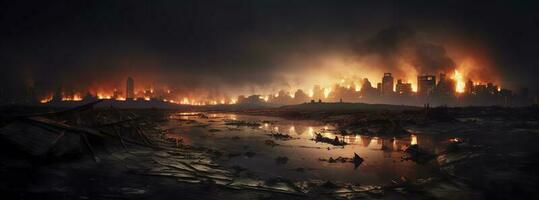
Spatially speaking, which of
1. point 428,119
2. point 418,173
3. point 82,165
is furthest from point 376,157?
point 428,119

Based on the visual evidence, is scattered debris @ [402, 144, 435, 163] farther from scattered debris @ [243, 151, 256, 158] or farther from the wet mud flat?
scattered debris @ [243, 151, 256, 158]

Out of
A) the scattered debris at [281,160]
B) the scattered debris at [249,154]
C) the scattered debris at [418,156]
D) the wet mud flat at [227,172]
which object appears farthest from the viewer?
the scattered debris at [249,154]

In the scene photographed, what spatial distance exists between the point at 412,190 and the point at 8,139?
14087mm

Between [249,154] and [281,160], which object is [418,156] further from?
[249,154]

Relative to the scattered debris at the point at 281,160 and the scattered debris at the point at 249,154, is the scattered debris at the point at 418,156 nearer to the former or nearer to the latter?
the scattered debris at the point at 281,160

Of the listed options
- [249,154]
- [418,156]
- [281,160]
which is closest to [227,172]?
[281,160]

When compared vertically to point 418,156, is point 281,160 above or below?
below

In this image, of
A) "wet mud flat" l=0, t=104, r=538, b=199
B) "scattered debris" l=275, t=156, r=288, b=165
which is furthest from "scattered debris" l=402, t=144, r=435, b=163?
"scattered debris" l=275, t=156, r=288, b=165

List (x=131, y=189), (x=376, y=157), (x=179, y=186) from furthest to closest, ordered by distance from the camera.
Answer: (x=376, y=157)
(x=179, y=186)
(x=131, y=189)

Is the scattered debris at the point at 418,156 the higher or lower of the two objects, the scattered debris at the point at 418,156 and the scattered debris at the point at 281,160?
the higher

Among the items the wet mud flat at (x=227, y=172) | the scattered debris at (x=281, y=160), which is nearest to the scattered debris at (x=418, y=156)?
the wet mud flat at (x=227, y=172)

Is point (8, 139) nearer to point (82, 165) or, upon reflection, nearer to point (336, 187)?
point (82, 165)

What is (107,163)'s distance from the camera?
11.1 m

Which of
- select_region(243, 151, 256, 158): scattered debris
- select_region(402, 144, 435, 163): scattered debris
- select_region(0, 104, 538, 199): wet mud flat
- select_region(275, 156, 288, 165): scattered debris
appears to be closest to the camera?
select_region(0, 104, 538, 199): wet mud flat
